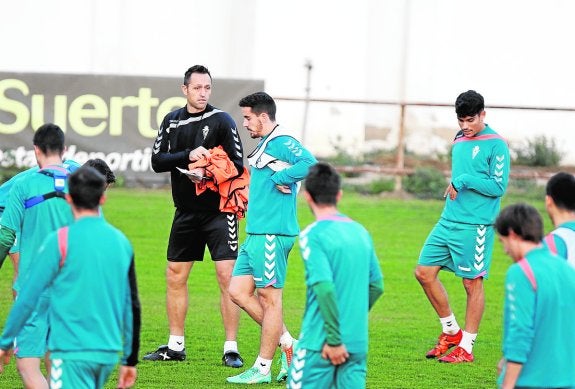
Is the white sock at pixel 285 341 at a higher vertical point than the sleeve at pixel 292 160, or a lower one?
lower

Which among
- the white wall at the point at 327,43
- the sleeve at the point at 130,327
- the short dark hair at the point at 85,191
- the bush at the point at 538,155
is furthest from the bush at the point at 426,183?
the short dark hair at the point at 85,191

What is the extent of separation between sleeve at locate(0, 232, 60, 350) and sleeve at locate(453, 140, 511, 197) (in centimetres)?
455

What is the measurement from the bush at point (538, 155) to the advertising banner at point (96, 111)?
572cm

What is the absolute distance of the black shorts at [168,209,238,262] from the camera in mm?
9391

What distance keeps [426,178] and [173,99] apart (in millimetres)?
4247

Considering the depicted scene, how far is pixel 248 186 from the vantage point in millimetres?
9469

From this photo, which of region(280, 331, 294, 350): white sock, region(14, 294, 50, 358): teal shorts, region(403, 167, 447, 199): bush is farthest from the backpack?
region(403, 167, 447, 199): bush

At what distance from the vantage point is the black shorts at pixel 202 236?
9391 mm

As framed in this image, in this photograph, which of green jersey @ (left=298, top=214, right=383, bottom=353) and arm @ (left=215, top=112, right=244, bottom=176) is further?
arm @ (left=215, top=112, right=244, bottom=176)

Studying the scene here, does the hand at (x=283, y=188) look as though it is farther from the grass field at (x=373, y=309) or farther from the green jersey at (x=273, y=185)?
the grass field at (x=373, y=309)

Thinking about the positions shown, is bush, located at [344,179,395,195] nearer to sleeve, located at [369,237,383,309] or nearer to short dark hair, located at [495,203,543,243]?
sleeve, located at [369,237,383,309]

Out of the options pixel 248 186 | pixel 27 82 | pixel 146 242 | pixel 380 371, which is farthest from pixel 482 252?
pixel 27 82

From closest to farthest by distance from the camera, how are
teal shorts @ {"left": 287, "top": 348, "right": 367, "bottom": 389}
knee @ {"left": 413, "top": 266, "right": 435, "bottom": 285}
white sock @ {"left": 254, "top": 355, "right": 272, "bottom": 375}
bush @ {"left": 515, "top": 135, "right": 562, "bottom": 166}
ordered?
teal shorts @ {"left": 287, "top": 348, "right": 367, "bottom": 389} < white sock @ {"left": 254, "top": 355, "right": 272, "bottom": 375} < knee @ {"left": 413, "top": 266, "right": 435, "bottom": 285} < bush @ {"left": 515, "top": 135, "right": 562, "bottom": 166}

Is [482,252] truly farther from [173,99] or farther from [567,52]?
[567,52]
